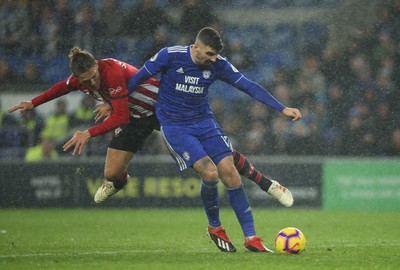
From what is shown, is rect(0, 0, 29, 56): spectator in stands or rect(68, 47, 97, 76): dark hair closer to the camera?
rect(68, 47, 97, 76): dark hair

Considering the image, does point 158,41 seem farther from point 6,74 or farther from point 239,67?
point 6,74

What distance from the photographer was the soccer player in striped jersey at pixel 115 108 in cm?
875

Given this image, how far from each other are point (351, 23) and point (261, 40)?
1.69m

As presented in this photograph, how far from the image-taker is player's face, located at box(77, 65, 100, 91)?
28.9ft

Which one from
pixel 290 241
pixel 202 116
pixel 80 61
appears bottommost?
pixel 290 241

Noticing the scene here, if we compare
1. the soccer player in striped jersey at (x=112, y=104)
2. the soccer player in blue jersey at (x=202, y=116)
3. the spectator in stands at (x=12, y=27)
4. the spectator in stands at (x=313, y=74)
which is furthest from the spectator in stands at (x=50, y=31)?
the soccer player in blue jersey at (x=202, y=116)

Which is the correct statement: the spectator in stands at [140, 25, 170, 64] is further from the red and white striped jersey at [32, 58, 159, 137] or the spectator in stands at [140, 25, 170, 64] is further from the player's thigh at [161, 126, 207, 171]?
the player's thigh at [161, 126, 207, 171]

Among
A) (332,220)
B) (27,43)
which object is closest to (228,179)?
(332,220)

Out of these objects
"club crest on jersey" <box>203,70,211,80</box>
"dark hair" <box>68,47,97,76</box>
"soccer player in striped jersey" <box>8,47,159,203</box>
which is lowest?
"soccer player in striped jersey" <box>8,47,159,203</box>

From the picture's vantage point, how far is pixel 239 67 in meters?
17.1

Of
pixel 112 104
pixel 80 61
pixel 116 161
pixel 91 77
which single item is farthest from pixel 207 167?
pixel 116 161

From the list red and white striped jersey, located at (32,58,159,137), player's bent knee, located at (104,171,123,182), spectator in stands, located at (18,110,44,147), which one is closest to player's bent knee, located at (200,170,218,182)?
red and white striped jersey, located at (32,58,159,137)

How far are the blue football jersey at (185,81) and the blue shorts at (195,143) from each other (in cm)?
9

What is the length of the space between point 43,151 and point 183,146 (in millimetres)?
7575
